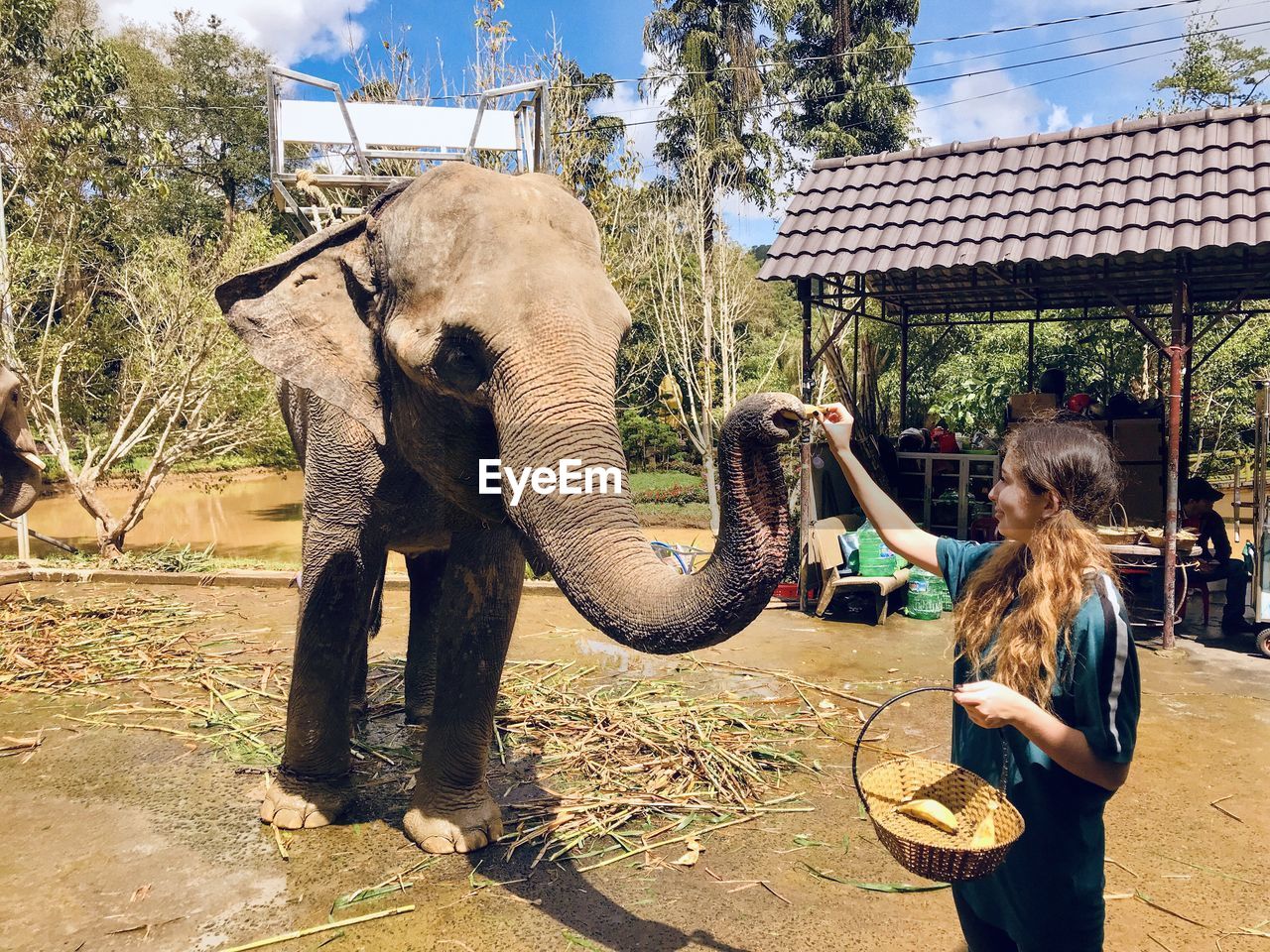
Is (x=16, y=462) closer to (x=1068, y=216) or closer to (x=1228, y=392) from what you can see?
(x=1068, y=216)

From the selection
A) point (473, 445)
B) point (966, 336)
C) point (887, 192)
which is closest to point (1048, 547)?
point (473, 445)

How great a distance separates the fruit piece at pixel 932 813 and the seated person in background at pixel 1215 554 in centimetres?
713

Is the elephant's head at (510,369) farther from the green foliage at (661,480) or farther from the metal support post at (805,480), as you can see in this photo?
the green foliage at (661,480)

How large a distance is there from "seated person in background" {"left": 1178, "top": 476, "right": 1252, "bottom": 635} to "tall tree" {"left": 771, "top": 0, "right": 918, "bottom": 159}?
20230mm

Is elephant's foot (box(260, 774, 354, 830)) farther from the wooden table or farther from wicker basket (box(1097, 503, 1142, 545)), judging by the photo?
wicker basket (box(1097, 503, 1142, 545))

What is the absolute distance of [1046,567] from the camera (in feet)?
7.02

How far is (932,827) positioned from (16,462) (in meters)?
7.24

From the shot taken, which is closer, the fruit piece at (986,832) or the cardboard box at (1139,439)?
the fruit piece at (986,832)

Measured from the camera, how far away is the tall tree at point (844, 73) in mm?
27219

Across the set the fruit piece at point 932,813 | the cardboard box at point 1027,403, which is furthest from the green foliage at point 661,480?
the fruit piece at point 932,813

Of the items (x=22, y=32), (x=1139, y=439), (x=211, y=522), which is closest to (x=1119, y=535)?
(x=1139, y=439)

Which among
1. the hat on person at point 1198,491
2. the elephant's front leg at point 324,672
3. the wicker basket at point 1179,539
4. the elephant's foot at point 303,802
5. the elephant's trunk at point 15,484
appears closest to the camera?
the elephant's front leg at point 324,672

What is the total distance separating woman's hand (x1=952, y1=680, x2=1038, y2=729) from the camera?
1999 mm

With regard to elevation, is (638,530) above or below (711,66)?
below
